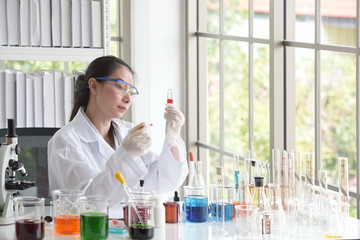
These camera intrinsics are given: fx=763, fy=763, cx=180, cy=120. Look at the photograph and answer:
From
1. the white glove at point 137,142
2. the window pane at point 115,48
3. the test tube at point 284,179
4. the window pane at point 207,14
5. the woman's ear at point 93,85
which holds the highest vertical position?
the window pane at point 207,14

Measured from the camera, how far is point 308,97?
570 centimetres

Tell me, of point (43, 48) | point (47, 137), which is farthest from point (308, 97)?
point (47, 137)

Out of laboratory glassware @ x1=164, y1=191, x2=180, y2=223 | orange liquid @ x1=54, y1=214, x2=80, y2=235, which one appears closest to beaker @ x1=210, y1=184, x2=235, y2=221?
laboratory glassware @ x1=164, y1=191, x2=180, y2=223

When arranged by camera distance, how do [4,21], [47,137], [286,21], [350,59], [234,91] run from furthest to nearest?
[234,91] < [350,59] < [4,21] < [286,21] < [47,137]

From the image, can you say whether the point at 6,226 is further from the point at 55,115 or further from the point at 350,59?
the point at 350,59

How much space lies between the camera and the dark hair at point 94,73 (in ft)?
11.5

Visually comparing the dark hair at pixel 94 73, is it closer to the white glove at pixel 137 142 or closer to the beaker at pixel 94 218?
the white glove at pixel 137 142

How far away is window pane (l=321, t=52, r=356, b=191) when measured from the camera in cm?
459

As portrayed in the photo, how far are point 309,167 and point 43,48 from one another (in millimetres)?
2031

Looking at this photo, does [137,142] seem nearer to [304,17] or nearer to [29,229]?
[29,229]

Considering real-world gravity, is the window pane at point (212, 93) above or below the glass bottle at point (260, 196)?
above

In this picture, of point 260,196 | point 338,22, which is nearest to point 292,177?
point 260,196

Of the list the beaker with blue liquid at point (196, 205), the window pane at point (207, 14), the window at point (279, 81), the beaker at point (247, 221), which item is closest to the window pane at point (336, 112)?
the window at point (279, 81)

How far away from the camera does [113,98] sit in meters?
3.42
